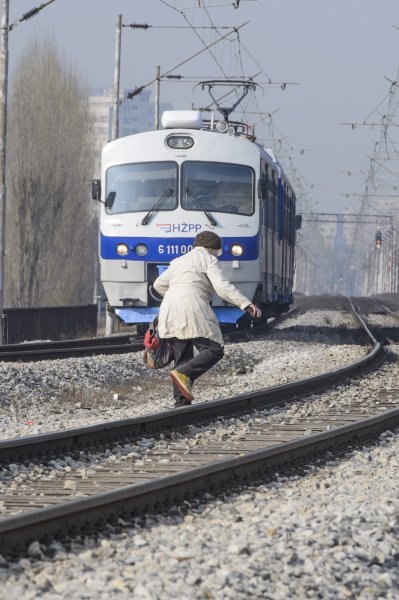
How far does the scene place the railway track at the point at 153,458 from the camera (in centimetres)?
578

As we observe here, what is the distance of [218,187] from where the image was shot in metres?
19.7

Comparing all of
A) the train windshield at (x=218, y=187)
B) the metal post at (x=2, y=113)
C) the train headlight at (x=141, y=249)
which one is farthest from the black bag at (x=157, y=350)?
the metal post at (x=2, y=113)

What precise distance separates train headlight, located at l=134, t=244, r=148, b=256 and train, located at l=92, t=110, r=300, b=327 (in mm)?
15

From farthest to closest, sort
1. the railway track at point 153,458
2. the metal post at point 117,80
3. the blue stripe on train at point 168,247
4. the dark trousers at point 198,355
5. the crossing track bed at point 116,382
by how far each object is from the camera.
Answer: the metal post at point 117,80 → the blue stripe on train at point 168,247 → the crossing track bed at point 116,382 → the dark trousers at point 198,355 → the railway track at point 153,458

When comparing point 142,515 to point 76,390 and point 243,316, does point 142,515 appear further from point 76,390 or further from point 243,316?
point 243,316

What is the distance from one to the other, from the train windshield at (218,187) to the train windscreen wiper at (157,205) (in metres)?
0.21

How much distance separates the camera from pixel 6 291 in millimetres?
42844

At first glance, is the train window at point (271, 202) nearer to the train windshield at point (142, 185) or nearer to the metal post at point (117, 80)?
the train windshield at point (142, 185)

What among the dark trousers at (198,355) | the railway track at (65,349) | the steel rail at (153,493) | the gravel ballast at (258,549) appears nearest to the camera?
the gravel ballast at (258,549)

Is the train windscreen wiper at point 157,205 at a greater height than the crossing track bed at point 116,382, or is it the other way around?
the train windscreen wiper at point 157,205

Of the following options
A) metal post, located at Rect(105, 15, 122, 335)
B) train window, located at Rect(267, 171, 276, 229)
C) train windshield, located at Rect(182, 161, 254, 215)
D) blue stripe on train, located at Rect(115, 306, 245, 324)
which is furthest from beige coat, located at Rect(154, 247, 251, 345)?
metal post, located at Rect(105, 15, 122, 335)

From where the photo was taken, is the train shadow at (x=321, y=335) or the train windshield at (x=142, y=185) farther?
the train shadow at (x=321, y=335)

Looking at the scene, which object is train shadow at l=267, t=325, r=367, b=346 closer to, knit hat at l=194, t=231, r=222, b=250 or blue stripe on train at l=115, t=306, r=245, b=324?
blue stripe on train at l=115, t=306, r=245, b=324

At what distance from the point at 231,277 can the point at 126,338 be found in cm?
419
